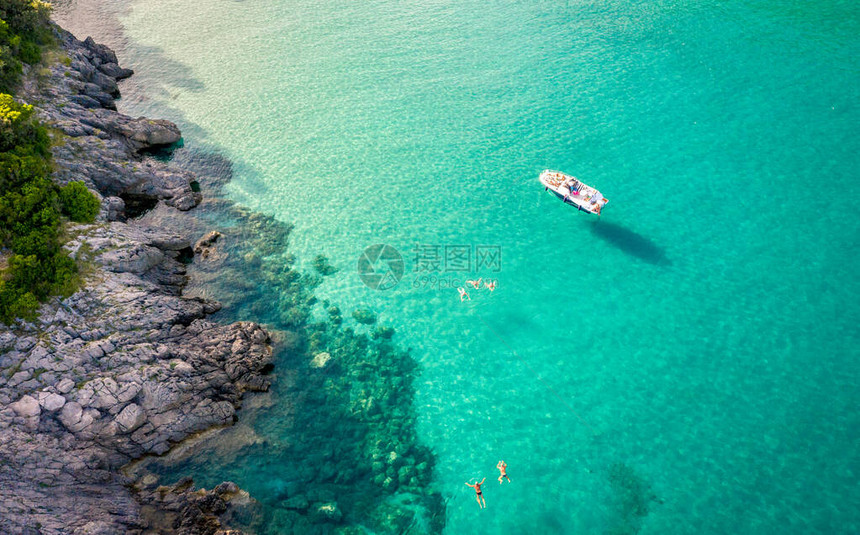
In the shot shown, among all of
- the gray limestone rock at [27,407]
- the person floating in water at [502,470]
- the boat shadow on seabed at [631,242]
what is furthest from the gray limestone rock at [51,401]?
the boat shadow on seabed at [631,242]

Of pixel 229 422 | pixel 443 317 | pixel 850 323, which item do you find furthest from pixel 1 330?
pixel 850 323

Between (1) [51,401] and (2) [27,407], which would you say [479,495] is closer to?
(1) [51,401]

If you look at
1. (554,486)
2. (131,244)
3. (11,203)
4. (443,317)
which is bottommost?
(554,486)

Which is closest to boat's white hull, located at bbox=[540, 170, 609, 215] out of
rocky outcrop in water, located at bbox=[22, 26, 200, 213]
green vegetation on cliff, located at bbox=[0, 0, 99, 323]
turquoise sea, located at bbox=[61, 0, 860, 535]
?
turquoise sea, located at bbox=[61, 0, 860, 535]

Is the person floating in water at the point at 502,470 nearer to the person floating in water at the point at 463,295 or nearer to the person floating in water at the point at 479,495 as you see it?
the person floating in water at the point at 479,495

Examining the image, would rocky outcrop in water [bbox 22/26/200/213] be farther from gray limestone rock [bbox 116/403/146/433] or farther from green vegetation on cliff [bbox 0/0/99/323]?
gray limestone rock [bbox 116/403/146/433]

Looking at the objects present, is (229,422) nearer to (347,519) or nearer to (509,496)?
(347,519)
